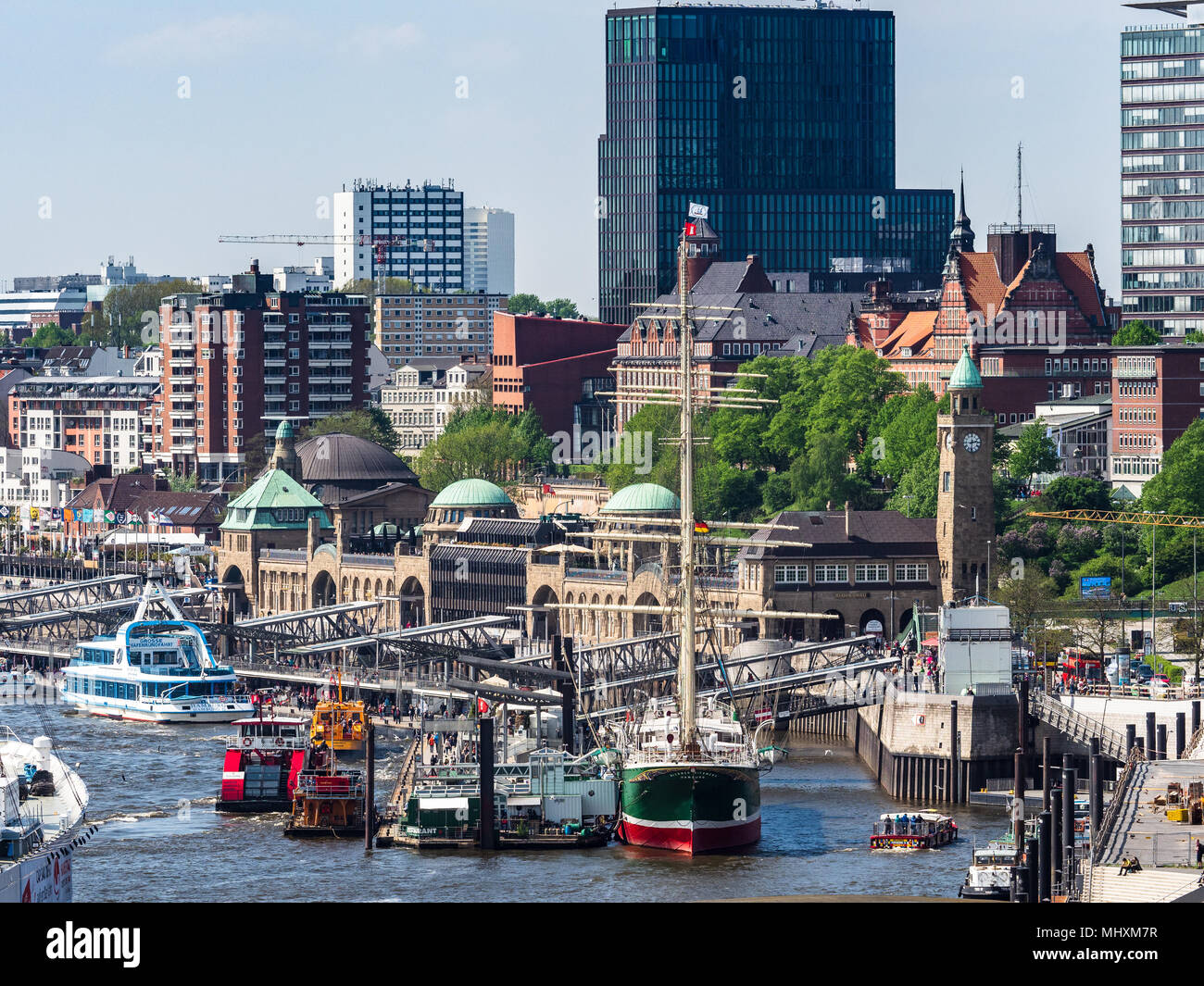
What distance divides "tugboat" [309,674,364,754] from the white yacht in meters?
26.7

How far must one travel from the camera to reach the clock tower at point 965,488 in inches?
4744

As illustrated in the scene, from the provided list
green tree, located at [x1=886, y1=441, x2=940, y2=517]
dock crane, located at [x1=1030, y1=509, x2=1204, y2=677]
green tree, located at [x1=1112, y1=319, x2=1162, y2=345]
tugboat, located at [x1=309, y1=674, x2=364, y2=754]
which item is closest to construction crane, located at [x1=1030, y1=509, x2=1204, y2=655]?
dock crane, located at [x1=1030, y1=509, x2=1204, y2=677]

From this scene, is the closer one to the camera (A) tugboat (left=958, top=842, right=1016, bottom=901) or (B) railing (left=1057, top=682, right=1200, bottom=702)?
(A) tugboat (left=958, top=842, right=1016, bottom=901)

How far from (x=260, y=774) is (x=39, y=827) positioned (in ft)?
111

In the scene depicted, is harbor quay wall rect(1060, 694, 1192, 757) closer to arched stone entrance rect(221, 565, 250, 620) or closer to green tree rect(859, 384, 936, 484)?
green tree rect(859, 384, 936, 484)

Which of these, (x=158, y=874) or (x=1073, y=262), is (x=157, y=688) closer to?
(x=158, y=874)

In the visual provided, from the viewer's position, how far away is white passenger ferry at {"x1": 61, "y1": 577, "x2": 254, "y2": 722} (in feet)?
382

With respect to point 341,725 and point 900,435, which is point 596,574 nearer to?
point 900,435

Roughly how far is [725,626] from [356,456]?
62.6 meters

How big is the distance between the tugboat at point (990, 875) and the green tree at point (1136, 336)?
99057 millimetres

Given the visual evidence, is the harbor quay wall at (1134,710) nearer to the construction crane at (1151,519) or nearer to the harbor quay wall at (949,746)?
the harbor quay wall at (949,746)

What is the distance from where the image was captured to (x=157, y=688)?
386 ft
